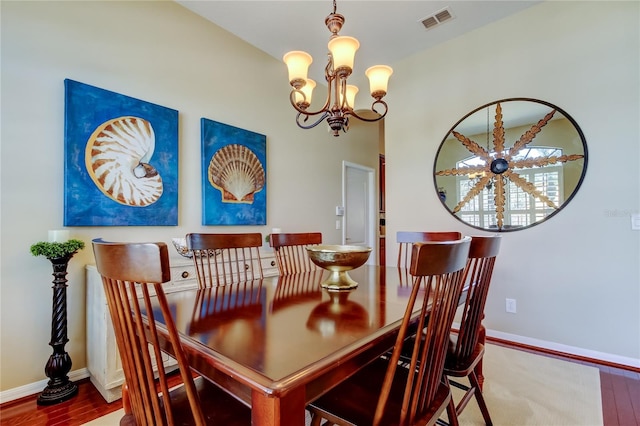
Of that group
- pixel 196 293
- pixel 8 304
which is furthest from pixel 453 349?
pixel 8 304

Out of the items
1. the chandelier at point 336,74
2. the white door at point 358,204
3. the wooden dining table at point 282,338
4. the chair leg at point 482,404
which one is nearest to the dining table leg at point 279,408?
the wooden dining table at point 282,338

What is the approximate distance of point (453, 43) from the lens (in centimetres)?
327

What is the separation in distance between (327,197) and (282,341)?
341 centimetres

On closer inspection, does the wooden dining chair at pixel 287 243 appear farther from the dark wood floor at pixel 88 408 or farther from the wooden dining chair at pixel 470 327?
the dark wood floor at pixel 88 408

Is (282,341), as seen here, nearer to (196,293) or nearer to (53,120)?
(196,293)

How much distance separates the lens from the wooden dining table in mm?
669

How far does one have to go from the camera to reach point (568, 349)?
2.53 meters

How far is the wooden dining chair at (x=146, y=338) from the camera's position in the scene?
68cm

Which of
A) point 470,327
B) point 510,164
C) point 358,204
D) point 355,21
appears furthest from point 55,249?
point 358,204

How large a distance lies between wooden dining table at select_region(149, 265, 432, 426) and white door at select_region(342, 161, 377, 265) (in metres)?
3.15

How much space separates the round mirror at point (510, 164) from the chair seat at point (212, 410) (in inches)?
109

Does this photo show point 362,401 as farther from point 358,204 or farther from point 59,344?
point 358,204

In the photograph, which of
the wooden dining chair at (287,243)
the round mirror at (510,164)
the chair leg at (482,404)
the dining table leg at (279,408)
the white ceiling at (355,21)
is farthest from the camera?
the white ceiling at (355,21)

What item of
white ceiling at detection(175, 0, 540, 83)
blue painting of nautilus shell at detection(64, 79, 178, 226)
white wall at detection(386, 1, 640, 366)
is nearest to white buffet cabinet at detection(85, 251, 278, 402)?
blue painting of nautilus shell at detection(64, 79, 178, 226)
